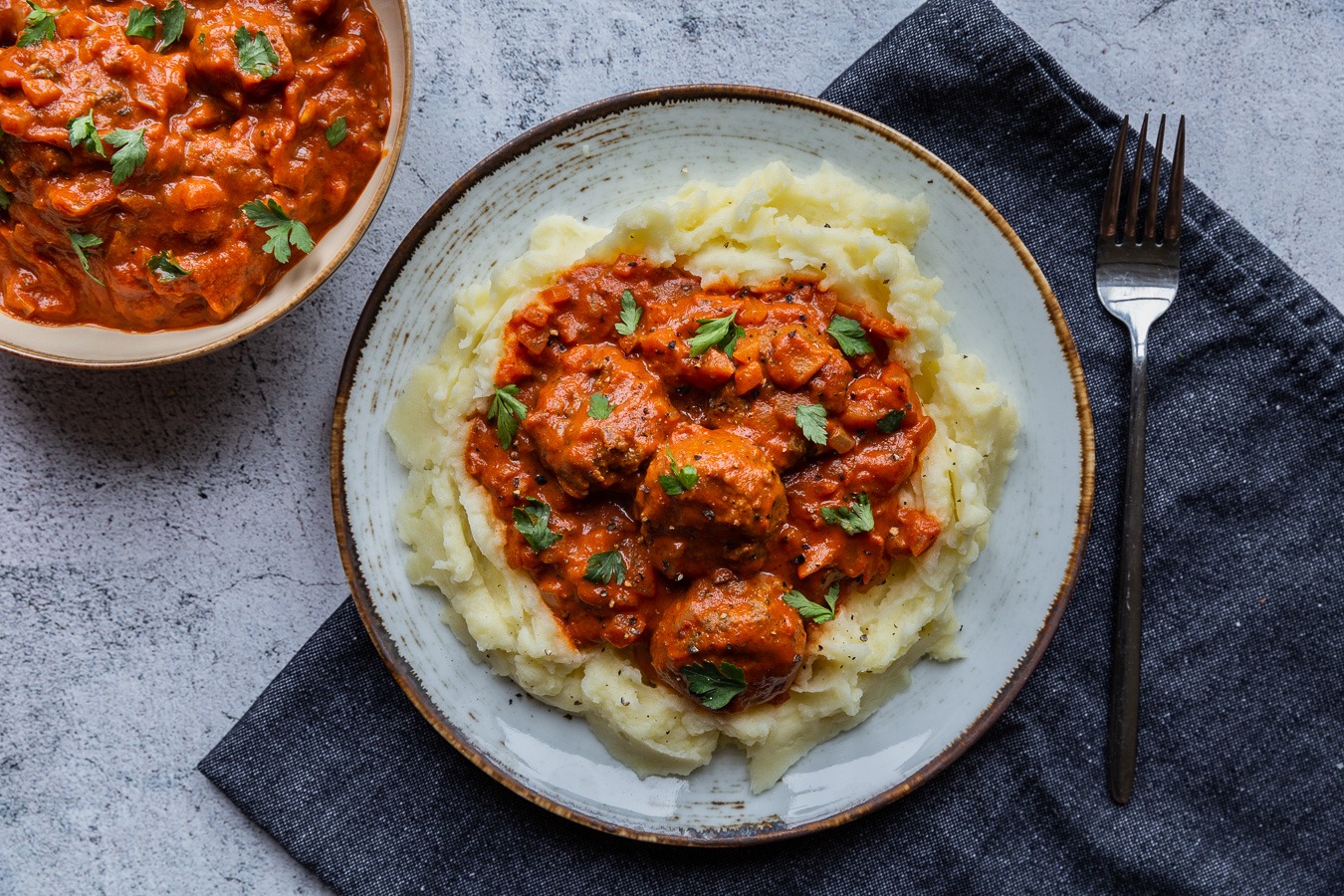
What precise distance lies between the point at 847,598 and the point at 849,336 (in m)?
1.22

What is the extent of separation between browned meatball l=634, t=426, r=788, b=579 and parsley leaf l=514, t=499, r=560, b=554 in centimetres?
43

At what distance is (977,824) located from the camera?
515 centimetres

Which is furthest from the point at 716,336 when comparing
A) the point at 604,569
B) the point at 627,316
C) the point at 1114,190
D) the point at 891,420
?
the point at 1114,190

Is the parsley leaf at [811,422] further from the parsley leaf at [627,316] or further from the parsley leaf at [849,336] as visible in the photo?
the parsley leaf at [627,316]

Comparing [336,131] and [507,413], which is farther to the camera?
[507,413]

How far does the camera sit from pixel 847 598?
4.65 meters

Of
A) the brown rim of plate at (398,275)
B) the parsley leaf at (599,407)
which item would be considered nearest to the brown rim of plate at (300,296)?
the brown rim of plate at (398,275)

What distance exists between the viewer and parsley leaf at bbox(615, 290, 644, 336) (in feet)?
14.7

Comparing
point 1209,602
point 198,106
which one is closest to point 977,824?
point 1209,602

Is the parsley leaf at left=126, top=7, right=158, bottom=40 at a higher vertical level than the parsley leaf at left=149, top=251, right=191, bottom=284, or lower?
higher

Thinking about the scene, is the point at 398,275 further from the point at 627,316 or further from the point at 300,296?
the point at 627,316

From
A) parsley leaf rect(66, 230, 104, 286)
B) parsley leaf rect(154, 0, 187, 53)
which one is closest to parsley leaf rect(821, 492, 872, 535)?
parsley leaf rect(66, 230, 104, 286)

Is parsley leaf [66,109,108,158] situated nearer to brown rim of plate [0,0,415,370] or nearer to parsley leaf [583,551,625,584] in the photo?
brown rim of plate [0,0,415,370]

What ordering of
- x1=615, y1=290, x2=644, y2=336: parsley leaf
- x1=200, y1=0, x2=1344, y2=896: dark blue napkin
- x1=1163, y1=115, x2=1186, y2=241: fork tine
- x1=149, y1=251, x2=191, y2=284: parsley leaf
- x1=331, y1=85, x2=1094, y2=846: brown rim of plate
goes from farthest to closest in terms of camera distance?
x1=200, y1=0, x2=1344, y2=896: dark blue napkin, x1=1163, y1=115, x2=1186, y2=241: fork tine, x1=331, y1=85, x2=1094, y2=846: brown rim of plate, x1=615, y1=290, x2=644, y2=336: parsley leaf, x1=149, y1=251, x2=191, y2=284: parsley leaf
